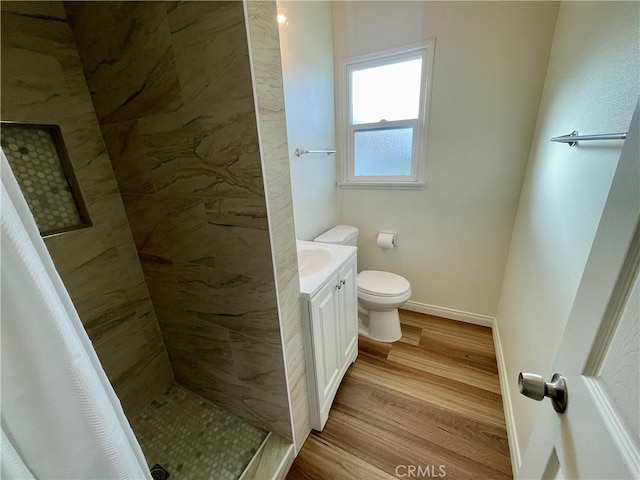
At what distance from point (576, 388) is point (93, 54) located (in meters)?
1.78

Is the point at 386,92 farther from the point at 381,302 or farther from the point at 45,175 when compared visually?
the point at 45,175

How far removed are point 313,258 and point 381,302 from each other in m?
0.65

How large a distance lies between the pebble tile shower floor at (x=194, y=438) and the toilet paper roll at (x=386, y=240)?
1.55m

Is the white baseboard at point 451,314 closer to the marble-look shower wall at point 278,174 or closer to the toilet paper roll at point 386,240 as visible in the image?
the toilet paper roll at point 386,240

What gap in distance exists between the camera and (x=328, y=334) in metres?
1.30

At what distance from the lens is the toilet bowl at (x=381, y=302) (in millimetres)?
1802

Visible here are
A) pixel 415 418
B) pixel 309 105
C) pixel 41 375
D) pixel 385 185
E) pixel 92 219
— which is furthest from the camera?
pixel 385 185

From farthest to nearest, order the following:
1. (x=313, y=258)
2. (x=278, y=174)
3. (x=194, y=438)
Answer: (x=313, y=258), (x=194, y=438), (x=278, y=174)

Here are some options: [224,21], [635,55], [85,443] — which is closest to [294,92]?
[224,21]

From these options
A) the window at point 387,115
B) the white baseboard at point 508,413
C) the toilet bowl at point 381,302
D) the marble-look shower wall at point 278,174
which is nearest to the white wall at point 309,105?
the window at point 387,115

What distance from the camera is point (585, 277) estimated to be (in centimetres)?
49

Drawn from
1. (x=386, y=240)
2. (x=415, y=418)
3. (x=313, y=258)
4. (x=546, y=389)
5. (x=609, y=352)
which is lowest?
(x=415, y=418)

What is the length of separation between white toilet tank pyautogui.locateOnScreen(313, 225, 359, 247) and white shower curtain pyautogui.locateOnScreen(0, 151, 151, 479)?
1.55 metres

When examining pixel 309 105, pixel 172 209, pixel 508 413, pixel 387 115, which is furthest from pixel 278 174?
pixel 508 413
